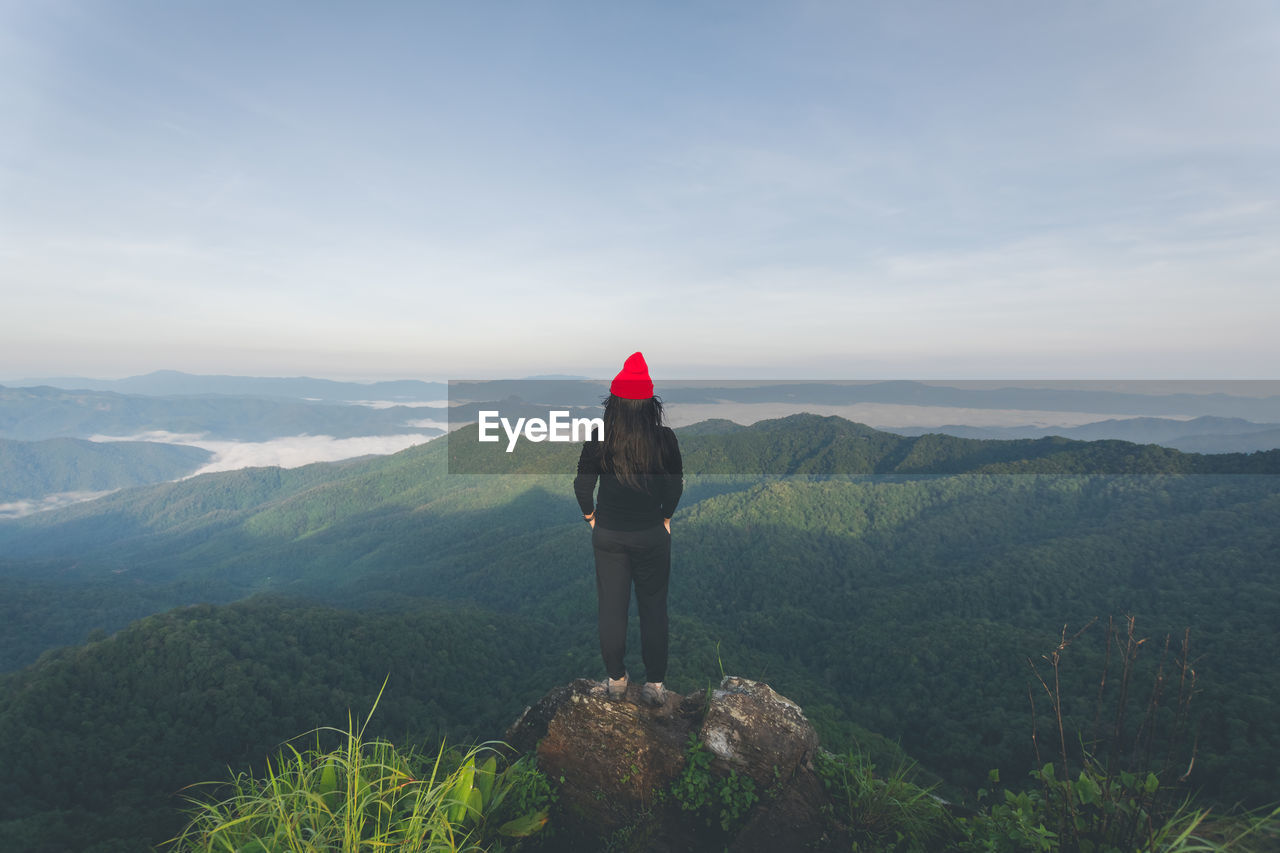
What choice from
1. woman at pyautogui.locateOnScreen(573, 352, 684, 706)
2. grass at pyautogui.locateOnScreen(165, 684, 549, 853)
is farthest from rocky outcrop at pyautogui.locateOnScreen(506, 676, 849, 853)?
woman at pyautogui.locateOnScreen(573, 352, 684, 706)

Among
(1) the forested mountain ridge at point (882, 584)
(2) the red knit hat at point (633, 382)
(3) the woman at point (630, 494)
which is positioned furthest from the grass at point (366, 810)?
(1) the forested mountain ridge at point (882, 584)

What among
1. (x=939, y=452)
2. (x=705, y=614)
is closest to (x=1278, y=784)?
(x=705, y=614)

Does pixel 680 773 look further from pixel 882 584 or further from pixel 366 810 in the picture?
pixel 882 584

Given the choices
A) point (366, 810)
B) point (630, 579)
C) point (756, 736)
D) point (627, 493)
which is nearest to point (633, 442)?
point (627, 493)

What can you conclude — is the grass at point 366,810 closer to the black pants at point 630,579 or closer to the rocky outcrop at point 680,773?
the rocky outcrop at point 680,773

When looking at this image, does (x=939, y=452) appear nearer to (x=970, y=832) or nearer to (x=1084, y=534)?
(x=1084, y=534)

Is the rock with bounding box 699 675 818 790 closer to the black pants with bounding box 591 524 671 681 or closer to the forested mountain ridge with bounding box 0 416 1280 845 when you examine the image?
the black pants with bounding box 591 524 671 681
